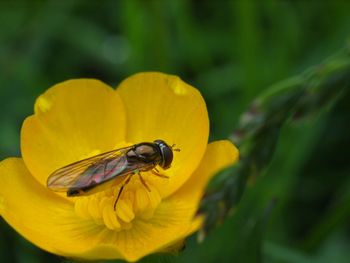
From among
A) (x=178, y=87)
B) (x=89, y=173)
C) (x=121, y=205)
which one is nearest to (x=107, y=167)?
(x=89, y=173)

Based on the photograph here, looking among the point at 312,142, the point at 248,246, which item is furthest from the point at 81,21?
the point at 248,246

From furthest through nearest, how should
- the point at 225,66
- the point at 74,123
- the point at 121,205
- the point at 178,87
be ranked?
the point at 225,66
the point at 74,123
the point at 178,87
the point at 121,205

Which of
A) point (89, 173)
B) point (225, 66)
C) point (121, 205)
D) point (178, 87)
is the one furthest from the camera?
point (225, 66)

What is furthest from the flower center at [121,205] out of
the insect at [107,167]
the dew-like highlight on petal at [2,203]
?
the dew-like highlight on petal at [2,203]

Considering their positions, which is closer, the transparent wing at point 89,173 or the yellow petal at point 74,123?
the transparent wing at point 89,173

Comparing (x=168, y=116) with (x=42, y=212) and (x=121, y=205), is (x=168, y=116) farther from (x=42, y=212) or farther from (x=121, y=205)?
(x=42, y=212)

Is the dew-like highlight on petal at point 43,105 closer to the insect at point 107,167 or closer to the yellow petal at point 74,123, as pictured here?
the yellow petal at point 74,123

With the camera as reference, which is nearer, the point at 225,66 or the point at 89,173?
the point at 89,173
